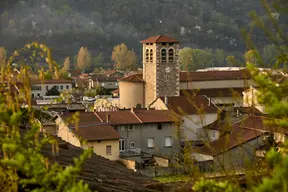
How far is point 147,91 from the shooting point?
41.1m

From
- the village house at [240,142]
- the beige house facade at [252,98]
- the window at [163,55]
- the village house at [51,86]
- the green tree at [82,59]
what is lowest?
the village house at [240,142]

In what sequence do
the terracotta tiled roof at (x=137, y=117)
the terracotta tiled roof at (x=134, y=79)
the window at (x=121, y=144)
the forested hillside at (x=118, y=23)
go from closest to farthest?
the window at (x=121, y=144), the terracotta tiled roof at (x=137, y=117), the terracotta tiled roof at (x=134, y=79), the forested hillside at (x=118, y=23)

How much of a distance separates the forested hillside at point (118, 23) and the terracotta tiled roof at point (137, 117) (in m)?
73.3

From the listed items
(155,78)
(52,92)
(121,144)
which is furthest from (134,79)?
(52,92)

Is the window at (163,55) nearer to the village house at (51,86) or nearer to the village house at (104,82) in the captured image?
the village house at (51,86)

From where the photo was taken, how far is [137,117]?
97.9 feet

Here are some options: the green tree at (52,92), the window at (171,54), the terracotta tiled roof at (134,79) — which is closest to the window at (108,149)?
the terracotta tiled roof at (134,79)

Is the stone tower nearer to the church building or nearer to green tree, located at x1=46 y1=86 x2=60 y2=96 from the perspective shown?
the church building

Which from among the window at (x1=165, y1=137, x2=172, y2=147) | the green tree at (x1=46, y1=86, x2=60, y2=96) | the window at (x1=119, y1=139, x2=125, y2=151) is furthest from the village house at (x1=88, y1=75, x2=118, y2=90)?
the window at (x1=119, y1=139, x2=125, y2=151)

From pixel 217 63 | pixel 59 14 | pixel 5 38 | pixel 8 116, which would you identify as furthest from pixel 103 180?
pixel 59 14

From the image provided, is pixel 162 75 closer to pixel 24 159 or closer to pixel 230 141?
pixel 230 141

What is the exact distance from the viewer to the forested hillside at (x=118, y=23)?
112 m

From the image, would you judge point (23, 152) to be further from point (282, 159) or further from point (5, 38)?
point (5, 38)

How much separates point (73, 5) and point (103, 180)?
135 m
